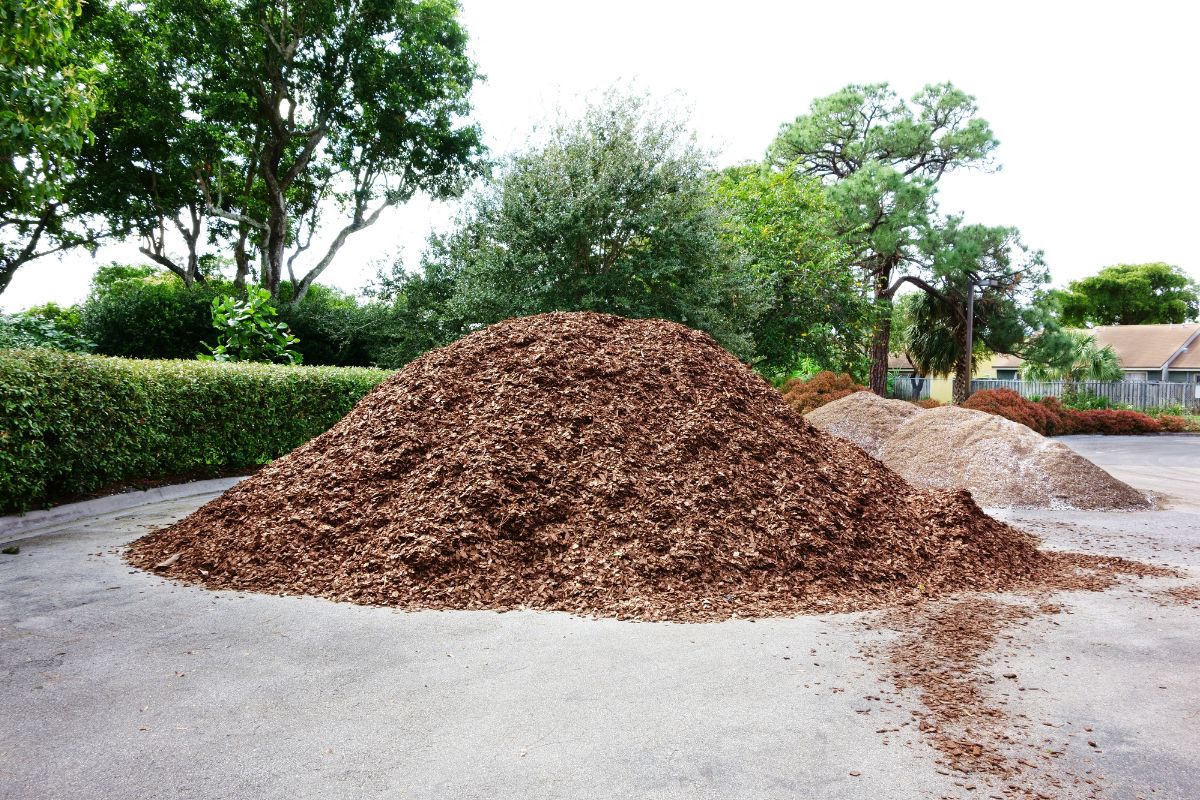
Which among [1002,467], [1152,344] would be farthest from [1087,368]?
[1002,467]

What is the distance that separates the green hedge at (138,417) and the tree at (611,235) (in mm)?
3721

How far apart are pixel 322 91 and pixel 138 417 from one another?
14.4 m

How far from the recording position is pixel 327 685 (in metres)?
2.97

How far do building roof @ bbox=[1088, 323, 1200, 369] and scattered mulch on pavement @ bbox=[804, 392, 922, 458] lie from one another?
113ft

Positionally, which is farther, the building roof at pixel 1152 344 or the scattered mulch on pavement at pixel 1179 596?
the building roof at pixel 1152 344

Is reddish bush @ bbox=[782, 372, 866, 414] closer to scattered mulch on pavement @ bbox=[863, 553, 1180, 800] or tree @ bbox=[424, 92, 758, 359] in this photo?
tree @ bbox=[424, 92, 758, 359]

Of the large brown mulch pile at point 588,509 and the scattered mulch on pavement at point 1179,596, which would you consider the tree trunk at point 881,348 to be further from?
the scattered mulch on pavement at point 1179,596

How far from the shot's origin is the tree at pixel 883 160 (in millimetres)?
24422

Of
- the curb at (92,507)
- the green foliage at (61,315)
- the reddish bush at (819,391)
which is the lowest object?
the curb at (92,507)

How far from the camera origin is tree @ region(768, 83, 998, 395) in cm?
2442

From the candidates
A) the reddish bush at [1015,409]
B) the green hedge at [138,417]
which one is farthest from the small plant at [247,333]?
the reddish bush at [1015,409]

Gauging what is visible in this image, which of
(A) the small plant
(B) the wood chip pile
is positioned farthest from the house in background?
(A) the small plant

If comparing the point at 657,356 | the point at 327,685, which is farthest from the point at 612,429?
the point at 327,685

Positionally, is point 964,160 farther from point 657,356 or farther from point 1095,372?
point 657,356
